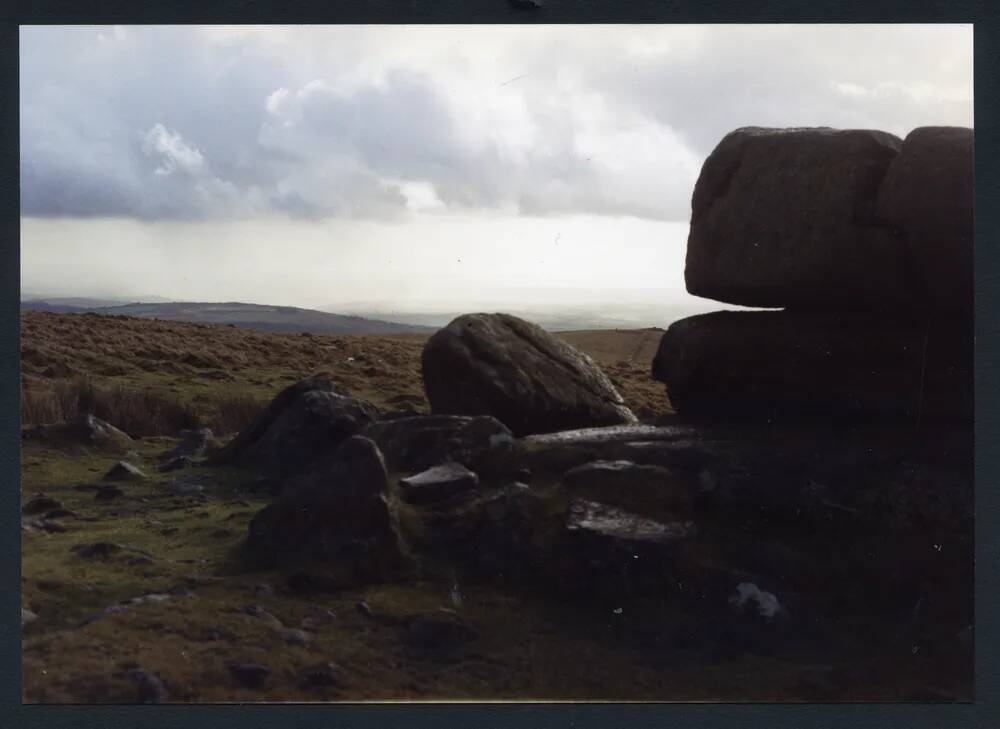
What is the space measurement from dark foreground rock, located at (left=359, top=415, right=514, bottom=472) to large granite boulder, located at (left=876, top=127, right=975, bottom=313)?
10.9 ft

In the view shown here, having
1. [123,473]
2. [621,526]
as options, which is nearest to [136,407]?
[123,473]

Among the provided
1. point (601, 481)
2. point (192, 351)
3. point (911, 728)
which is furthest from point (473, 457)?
point (192, 351)

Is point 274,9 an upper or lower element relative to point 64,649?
upper

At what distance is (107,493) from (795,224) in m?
5.79

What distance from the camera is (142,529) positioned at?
352 inches

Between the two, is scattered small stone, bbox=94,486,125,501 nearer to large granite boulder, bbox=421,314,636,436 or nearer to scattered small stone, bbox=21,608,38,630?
scattered small stone, bbox=21,608,38,630

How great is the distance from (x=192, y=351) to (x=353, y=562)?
6.85m

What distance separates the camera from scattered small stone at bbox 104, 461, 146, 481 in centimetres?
1013

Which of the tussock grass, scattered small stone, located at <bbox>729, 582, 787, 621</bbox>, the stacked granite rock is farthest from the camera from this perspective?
the tussock grass

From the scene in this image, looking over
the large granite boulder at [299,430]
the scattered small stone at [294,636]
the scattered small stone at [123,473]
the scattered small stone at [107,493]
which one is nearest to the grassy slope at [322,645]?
the scattered small stone at [294,636]

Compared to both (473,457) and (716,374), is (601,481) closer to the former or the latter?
(473,457)

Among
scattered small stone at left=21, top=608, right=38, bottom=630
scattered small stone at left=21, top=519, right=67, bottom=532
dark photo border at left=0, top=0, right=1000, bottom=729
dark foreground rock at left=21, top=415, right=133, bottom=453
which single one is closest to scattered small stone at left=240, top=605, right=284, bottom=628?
scattered small stone at left=21, top=608, right=38, bottom=630

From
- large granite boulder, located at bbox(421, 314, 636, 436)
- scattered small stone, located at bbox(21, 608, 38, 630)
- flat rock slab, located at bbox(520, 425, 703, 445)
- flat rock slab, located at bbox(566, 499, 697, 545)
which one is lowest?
scattered small stone, located at bbox(21, 608, 38, 630)

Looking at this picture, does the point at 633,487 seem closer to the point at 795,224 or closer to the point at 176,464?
the point at 795,224
